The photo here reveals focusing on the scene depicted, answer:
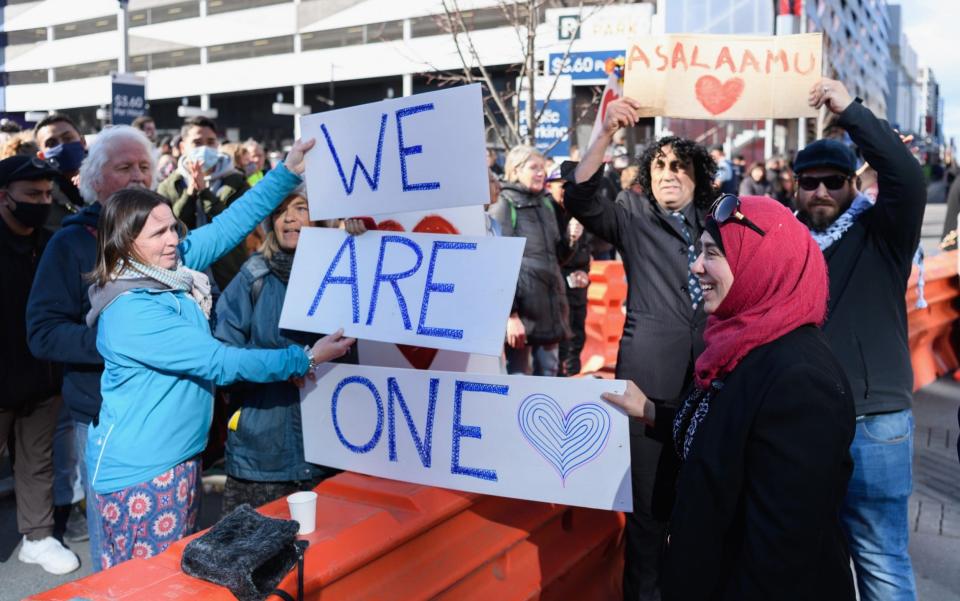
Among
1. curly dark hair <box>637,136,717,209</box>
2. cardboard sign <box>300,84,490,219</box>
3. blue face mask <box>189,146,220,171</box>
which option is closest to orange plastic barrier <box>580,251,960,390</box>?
→ blue face mask <box>189,146,220,171</box>

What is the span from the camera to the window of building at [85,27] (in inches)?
1988

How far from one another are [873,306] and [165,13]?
56.4 m

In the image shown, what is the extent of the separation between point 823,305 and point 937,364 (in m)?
8.06

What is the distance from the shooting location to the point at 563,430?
9.38 ft

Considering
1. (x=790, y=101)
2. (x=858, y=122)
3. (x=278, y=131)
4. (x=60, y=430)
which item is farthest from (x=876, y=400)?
(x=278, y=131)

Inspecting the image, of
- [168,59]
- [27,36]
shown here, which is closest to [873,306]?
[168,59]

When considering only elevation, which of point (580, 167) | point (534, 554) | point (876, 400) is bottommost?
point (534, 554)

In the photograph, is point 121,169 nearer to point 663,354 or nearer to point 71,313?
point 71,313

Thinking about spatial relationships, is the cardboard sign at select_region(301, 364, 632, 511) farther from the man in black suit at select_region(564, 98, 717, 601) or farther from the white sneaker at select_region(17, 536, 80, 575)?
the white sneaker at select_region(17, 536, 80, 575)

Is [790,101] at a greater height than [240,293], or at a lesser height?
greater

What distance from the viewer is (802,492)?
195cm

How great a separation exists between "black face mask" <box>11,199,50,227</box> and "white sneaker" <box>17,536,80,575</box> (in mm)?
1693

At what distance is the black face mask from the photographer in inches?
175

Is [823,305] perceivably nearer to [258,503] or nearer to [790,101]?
[790,101]
